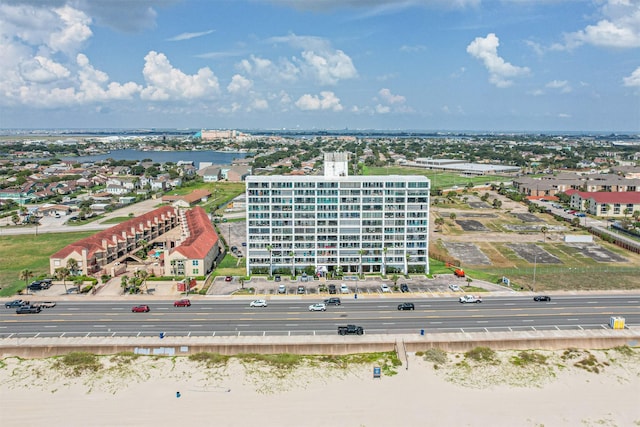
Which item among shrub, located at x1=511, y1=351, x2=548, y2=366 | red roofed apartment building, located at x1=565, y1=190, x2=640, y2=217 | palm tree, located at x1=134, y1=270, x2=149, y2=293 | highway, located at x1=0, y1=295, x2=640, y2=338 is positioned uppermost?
red roofed apartment building, located at x1=565, y1=190, x2=640, y2=217

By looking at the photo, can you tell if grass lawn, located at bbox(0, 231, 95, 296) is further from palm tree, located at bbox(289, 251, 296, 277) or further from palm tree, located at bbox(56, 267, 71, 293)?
palm tree, located at bbox(289, 251, 296, 277)

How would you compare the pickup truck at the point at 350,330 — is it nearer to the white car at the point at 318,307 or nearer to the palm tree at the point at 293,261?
the white car at the point at 318,307

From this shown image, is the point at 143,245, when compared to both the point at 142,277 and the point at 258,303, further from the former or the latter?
the point at 258,303

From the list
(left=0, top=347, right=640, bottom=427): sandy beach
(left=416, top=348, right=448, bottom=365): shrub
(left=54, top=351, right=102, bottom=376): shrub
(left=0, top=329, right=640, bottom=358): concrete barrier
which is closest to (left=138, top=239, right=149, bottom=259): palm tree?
(left=0, top=329, right=640, bottom=358): concrete barrier

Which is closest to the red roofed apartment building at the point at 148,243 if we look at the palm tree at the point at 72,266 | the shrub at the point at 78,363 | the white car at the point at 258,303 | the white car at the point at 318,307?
the palm tree at the point at 72,266

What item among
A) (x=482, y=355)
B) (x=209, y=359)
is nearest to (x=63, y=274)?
(x=209, y=359)
